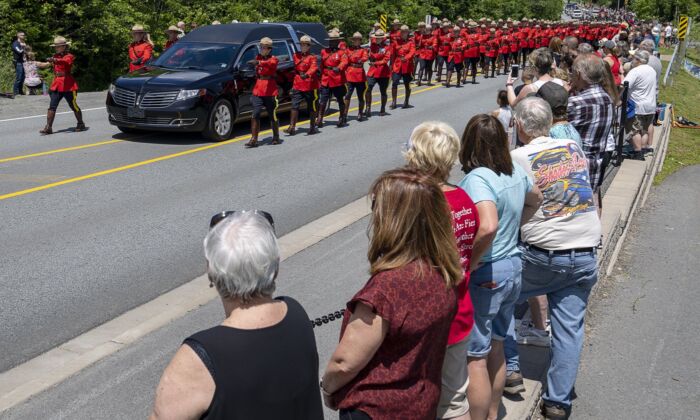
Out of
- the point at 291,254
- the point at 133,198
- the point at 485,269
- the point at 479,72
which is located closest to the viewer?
the point at 485,269

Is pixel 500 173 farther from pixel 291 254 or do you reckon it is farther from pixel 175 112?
pixel 175 112

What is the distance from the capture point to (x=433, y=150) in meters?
3.60

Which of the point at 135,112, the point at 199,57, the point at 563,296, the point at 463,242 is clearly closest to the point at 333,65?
the point at 199,57

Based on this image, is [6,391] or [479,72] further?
[479,72]

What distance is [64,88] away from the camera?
44.2 ft

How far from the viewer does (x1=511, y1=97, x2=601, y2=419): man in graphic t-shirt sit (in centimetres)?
444

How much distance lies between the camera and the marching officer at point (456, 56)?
2291 centimetres

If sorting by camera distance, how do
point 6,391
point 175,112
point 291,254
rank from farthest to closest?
1. point 175,112
2. point 291,254
3. point 6,391

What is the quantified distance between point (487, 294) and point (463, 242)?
1.57 ft

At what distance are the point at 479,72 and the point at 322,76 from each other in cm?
1530

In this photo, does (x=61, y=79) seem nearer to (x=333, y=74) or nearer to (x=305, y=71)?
(x=305, y=71)

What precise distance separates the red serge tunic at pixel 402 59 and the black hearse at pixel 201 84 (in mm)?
3832

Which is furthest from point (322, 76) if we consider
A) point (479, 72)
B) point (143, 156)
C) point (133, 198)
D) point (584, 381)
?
point (479, 72)

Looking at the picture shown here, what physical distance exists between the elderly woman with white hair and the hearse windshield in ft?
39.1
